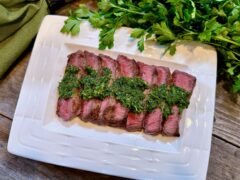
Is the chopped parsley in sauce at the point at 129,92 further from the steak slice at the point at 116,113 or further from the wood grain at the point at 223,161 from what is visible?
the wood grain at the point at 223,161

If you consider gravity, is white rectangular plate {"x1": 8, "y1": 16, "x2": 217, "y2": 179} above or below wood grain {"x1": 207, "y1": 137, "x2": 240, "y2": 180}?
above

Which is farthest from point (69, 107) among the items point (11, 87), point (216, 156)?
point (216, 156)

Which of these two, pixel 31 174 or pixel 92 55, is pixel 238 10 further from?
pixel 31 174

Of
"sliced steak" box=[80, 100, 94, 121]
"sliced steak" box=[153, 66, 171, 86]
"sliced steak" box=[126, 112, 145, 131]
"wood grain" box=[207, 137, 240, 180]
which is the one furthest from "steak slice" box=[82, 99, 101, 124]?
"wood grain" box=[207, 137, 240, 180]

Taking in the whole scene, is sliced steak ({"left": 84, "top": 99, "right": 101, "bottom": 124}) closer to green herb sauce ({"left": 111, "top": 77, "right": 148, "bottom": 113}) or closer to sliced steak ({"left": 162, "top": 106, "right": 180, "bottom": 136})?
green herb sauce ({"left": 111, "top": 77, "right": 148, "bottom": 113})

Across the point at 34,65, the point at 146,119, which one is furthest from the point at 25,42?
the point at 146,119

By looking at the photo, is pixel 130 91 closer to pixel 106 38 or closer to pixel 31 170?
pixel 106 38

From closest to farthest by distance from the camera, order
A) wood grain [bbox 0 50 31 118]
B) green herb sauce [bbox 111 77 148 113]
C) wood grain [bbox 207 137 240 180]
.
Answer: green herb sauce [bbox 111 77 148 113], wood grain [bbox 207 137 240 180], wood grain [bbox 0 50 31 118]
